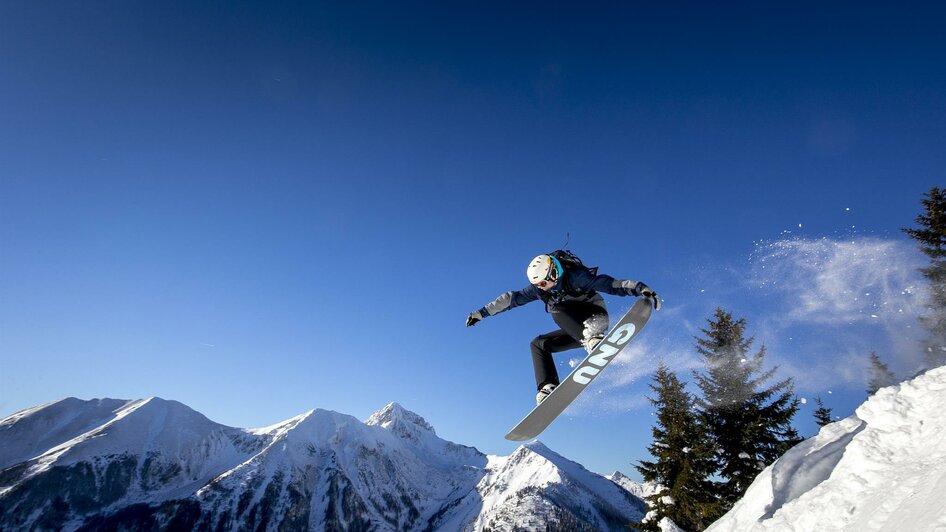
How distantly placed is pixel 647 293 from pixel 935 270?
51.1ft

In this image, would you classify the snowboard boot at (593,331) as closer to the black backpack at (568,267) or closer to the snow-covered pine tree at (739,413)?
the black backpack at (568,267)

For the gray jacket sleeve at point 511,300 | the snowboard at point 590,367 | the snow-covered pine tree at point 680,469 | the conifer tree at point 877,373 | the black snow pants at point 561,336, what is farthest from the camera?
the conifer tree at point 877,373

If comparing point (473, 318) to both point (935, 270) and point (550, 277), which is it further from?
point (935, 270)

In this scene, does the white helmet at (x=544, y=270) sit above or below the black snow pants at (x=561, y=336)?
above

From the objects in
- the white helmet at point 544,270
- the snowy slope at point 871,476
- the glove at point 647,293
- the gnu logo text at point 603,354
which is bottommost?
the snowy slope at point 871,476

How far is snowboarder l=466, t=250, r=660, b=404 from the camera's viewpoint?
7604mm

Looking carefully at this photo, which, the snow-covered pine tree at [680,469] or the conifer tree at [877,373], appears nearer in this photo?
the snow-covered pine tree at [680,469]

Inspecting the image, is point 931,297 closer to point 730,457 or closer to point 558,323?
point 730,457

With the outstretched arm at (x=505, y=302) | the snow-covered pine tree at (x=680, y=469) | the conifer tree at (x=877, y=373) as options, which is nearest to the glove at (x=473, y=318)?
the outstretched arm at (x=505, y=302)

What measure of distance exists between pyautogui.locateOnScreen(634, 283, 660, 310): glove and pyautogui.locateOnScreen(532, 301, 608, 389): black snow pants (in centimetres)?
90

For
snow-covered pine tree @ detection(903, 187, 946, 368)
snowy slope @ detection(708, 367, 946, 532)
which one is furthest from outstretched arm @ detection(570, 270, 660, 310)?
snow-covered pine tree @ detection(903, 187, 946, 368)

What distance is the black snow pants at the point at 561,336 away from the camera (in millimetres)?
7801

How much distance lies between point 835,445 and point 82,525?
242318mm

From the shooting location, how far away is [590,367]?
763 centimetres
